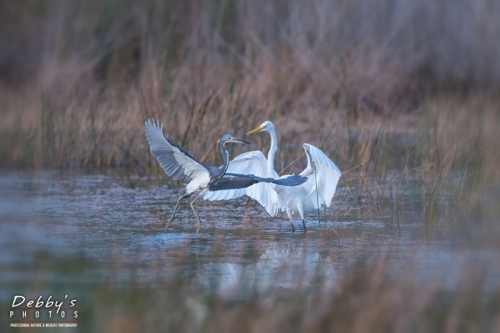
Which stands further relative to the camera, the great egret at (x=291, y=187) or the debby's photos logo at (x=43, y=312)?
the great egret at (x=291, y=187)

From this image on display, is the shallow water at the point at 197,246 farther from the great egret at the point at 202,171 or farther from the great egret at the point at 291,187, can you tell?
the great egret at the point at 202,171

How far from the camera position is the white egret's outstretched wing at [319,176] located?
21.9ft

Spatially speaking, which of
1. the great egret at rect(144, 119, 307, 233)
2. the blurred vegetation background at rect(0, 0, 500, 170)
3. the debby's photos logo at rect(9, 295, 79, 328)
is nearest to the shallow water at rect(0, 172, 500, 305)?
the debby's photos logo at rect(9, 295, 79, 328)

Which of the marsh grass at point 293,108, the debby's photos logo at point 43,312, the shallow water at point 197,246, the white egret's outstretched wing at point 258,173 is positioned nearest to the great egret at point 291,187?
the white egret's outstretched wing at point 258,173

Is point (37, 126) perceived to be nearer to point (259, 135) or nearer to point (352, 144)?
point (259, 135)

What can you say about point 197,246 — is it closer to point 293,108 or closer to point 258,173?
point 258,173

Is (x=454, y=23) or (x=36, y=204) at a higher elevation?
(x=454, y=23)

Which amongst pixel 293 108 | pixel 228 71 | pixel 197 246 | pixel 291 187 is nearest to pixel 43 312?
pixel 197 246

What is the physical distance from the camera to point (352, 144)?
28.6 feet

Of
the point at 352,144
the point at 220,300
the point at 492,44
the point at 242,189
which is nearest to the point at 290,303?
the point at 220,300

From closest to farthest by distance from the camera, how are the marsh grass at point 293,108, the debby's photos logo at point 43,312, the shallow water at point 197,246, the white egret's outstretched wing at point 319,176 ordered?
the debby's photos logo at point 43,312 < the marsh grass at point 293,108 < the shallow water at point 197,246 < the white egret's outstretched wing at point 319,176

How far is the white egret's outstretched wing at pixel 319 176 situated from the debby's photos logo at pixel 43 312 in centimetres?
239

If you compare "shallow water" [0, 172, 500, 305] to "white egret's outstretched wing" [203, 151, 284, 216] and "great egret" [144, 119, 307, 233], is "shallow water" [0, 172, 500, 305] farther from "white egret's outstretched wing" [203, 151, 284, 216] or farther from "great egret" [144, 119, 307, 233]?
"great egret" [144, 119, 307, 233]

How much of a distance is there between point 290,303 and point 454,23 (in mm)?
9793
